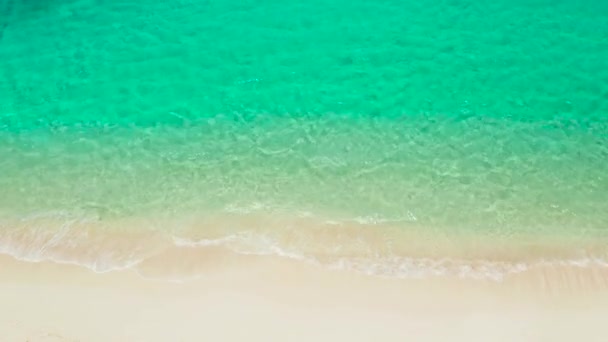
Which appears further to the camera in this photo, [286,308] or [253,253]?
[253,253]

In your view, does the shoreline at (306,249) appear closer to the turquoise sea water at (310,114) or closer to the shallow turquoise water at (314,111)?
the turquoise sea water at (310,114)

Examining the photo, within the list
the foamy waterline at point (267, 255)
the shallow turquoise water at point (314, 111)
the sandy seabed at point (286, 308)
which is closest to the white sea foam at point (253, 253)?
the foamy waterline at point (267, 255)

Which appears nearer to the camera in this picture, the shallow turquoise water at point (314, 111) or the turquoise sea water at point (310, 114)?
the turquoise sea water at point (310, 114)

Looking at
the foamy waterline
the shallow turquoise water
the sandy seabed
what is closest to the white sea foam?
the foamy waterline

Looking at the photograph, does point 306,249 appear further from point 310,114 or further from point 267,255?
point 310,114

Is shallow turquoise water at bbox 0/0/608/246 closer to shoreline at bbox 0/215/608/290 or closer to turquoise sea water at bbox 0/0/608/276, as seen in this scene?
turquoise sea water at bbox 0/0/608/276

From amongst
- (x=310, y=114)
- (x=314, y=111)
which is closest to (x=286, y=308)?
(x=310, y=114)
